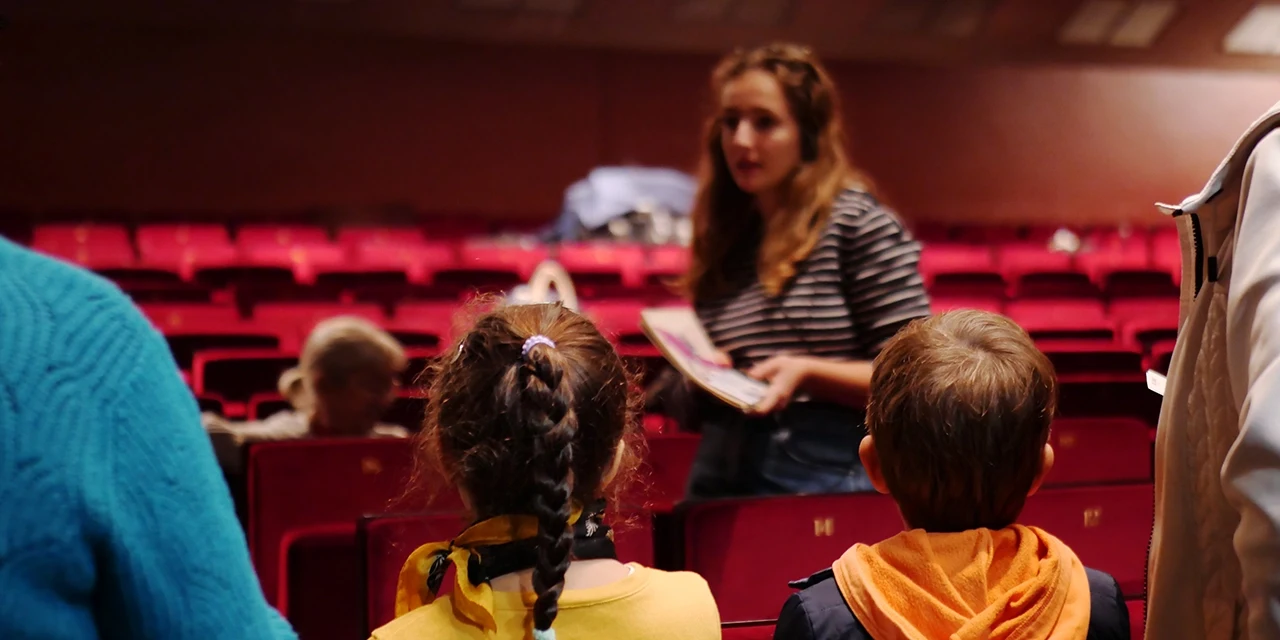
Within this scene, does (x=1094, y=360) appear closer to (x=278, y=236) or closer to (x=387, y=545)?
(x=387, y=545)

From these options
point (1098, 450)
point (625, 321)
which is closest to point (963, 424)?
point (1098, 450)

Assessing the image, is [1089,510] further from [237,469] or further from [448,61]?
[448,61]

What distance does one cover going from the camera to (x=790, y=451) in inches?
34.9

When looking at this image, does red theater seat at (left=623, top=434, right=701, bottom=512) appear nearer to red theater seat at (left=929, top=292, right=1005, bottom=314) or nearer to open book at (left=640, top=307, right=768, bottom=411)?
open book at (left=640, top=307, right=768, bottom=411)

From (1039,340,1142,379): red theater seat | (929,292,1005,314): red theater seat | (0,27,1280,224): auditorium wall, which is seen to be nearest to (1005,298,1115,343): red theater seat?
(929,292,1005,314): red theater seat

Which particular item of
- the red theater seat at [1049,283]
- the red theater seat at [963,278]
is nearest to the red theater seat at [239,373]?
the red theater seat at [963,278]

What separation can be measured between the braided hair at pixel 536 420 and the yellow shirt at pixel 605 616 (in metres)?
0.02

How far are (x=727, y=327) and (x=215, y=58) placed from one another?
411 centimetres

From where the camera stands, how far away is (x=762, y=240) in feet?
3.18

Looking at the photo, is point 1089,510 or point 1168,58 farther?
point 1168,58

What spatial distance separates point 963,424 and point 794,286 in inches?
14.1

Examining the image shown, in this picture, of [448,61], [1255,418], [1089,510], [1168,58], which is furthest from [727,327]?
[1168,58]

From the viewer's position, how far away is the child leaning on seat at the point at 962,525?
0.54 metres

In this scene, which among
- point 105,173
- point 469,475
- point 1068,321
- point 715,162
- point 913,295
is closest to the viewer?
point 469,475
